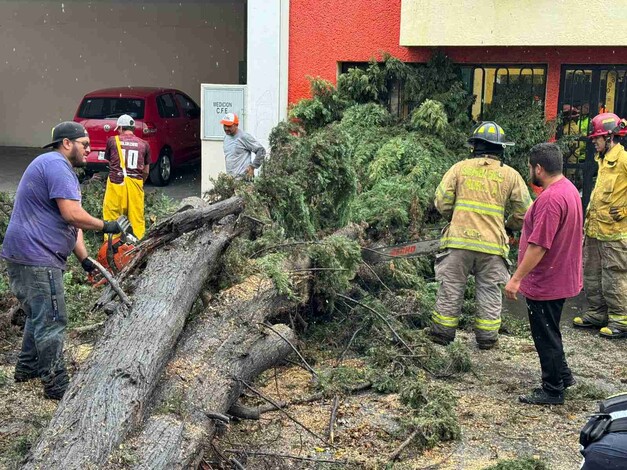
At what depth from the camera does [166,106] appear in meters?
15.4

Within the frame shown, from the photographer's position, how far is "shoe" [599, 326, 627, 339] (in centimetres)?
709

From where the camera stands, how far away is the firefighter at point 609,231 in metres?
7.20

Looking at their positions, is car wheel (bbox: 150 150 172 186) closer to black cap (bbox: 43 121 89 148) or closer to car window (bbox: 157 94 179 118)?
car window (bbox: 157 94 179 118)

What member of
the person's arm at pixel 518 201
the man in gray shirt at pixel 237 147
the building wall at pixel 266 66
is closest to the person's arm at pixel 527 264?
the person's arm at pixel 518 201

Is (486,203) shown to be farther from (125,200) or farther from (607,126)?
(125,200)

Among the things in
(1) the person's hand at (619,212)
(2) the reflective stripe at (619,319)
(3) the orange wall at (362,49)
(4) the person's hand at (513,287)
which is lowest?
(2) the reflective stripe at (619,319)

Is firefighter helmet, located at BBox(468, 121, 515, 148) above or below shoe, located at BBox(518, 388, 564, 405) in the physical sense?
above

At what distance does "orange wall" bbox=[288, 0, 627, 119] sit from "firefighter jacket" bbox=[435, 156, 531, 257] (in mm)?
4461

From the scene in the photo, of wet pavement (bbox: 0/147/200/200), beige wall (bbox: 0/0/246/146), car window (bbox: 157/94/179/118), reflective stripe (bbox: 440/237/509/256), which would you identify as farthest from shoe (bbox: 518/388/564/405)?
beige wall (bbox: 0/0/246/146)

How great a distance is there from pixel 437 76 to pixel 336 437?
668 cm

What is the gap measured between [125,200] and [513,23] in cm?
517

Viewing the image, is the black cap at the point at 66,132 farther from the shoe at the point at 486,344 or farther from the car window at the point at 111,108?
the car window at the point at 111,108

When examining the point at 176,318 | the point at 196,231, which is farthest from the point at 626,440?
the point at 196,231

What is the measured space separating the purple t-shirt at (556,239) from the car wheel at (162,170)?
32.9 ft
